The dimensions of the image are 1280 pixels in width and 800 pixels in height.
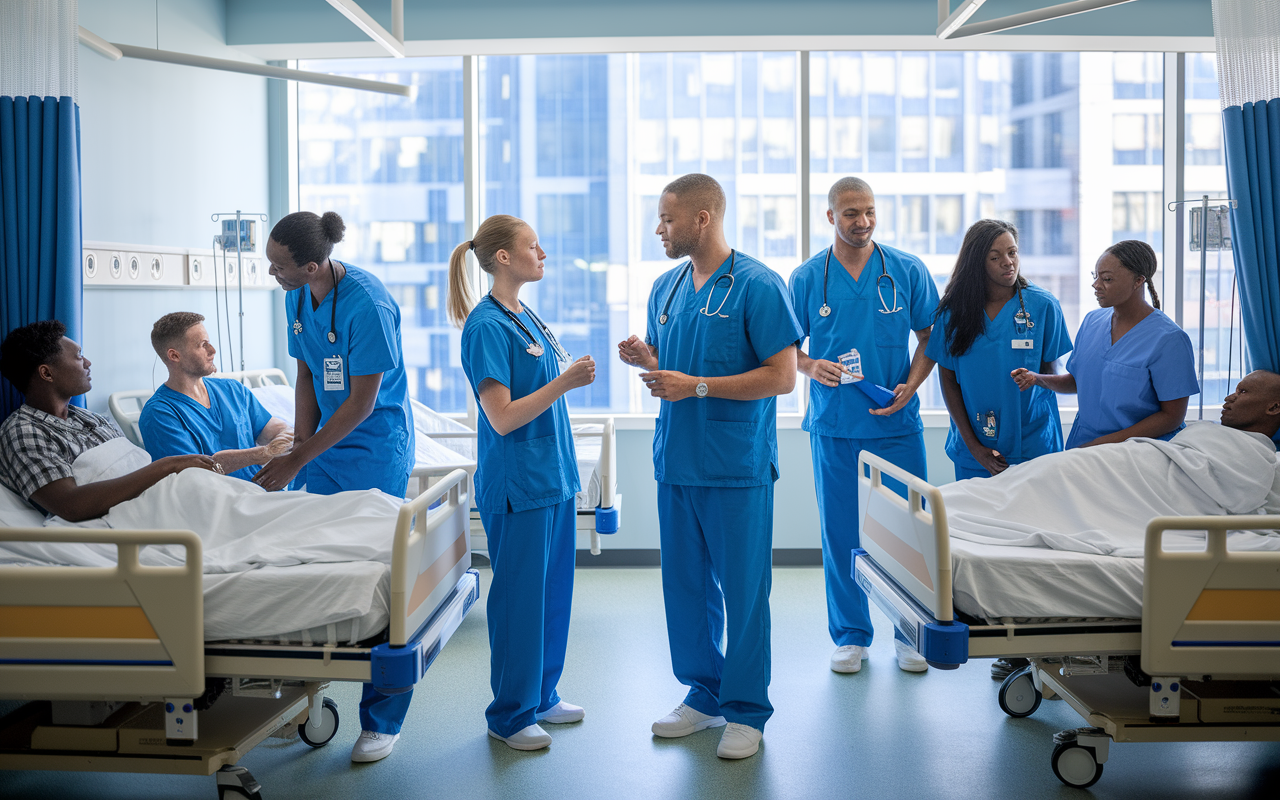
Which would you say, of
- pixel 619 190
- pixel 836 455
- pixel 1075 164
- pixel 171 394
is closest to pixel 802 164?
pixel 619 190

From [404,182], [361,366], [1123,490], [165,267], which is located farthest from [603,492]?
[404,182]

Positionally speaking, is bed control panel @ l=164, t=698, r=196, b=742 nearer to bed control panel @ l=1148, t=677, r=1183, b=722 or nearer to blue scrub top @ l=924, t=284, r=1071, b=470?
bed control panel @ l=1148, t=677, r=1183, b=722

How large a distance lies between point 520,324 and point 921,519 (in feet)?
4.01

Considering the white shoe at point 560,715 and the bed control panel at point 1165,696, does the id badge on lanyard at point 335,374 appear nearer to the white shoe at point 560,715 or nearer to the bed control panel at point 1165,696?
the white shoe at point 560,715

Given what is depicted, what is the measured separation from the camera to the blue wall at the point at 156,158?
3.61 meters

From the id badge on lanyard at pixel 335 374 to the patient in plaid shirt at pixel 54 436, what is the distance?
1.32 ft

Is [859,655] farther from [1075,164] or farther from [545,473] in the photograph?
[1075,164]

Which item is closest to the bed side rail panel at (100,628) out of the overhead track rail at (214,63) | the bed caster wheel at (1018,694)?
the overhead track rail at (214,63)

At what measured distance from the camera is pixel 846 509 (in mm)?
3322

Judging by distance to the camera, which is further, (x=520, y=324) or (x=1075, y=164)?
(x=1075, y=164)

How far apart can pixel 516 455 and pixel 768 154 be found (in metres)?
2.95

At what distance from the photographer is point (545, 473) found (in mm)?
2586

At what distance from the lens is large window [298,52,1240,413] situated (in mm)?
4859

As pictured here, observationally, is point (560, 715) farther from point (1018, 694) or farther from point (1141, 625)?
point (1141, 625)
